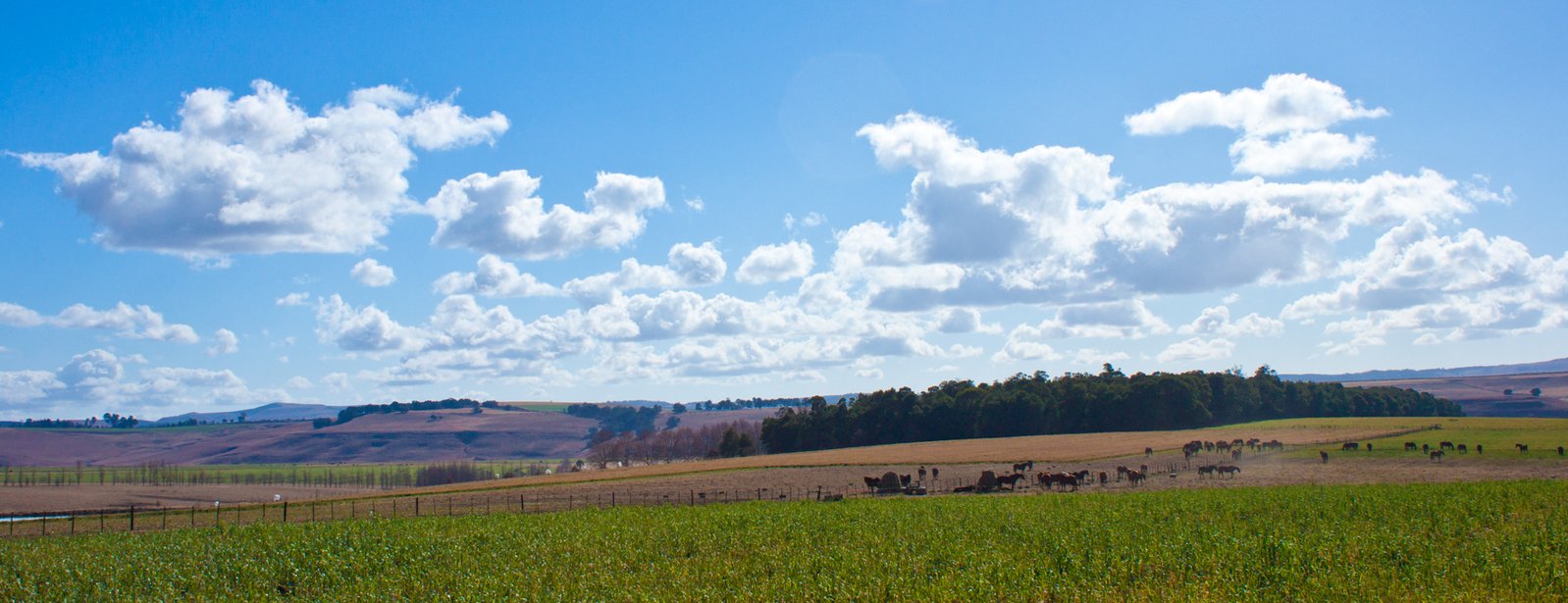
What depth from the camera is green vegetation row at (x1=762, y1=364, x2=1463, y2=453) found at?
428 feet

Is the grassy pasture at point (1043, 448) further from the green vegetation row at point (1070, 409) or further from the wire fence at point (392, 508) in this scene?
the wire fence at point (392, 508)

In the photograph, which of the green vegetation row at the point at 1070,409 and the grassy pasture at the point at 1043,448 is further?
the green vegetation row at the point at 1070,409

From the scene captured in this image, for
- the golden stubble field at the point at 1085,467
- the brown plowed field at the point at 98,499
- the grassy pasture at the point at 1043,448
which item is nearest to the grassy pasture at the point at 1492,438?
the golden stubble field at the point at 1085,467

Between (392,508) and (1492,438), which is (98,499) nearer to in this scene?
(392,508)

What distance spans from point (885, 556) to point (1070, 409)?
11864 centimetres

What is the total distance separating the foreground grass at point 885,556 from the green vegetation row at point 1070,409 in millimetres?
95580

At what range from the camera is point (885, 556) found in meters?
23.5

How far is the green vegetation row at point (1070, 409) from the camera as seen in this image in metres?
130

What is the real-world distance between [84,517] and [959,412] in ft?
339

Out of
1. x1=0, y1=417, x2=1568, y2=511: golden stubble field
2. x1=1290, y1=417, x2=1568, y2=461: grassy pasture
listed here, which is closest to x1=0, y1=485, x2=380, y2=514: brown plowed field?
x1=0, y1=417, x2=1568, y2=511: golden stubble field

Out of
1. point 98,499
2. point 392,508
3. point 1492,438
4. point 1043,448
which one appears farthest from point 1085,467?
point 98,499

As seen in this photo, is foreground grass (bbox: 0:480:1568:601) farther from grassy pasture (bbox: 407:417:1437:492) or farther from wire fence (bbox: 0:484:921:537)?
grassy pasture (bbox: 407:417:1437:492)

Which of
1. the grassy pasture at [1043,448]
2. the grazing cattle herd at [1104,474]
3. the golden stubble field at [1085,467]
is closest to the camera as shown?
the golden stubble field at [1085,467]

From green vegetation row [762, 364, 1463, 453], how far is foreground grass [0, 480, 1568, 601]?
9558 centimetres
